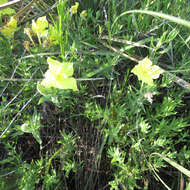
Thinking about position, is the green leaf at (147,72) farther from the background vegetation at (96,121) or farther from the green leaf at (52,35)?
the green leaf at (52,35)

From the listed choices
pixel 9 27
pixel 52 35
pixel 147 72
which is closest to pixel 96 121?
pixel 147 72

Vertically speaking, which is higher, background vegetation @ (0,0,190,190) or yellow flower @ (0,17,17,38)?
yellow flower @ (0,17,17,38)

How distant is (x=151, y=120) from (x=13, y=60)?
4.25 ft

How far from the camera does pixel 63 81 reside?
4.08 ft

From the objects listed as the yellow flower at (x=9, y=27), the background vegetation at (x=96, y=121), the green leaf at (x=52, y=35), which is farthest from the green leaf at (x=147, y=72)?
the yellow flower at (x=9, y=27)

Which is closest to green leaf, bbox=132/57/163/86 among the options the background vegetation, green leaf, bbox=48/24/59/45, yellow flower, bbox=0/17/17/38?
the background vegetation

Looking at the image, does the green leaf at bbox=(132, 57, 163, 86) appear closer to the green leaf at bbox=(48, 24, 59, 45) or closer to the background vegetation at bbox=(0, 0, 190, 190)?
the background vegetation at bbox=(0, 0, 190, 190)

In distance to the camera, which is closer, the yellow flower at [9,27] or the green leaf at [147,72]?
the green leaf at [147,72]

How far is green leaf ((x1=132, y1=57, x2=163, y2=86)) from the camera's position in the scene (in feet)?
4.37

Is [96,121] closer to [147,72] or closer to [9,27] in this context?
[147,72]

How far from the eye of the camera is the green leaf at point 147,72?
1.33 meters

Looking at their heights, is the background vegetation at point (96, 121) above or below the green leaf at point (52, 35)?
below

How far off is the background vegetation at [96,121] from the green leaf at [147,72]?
0.27ft

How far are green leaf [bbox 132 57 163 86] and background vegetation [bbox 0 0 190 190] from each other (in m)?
0.08
